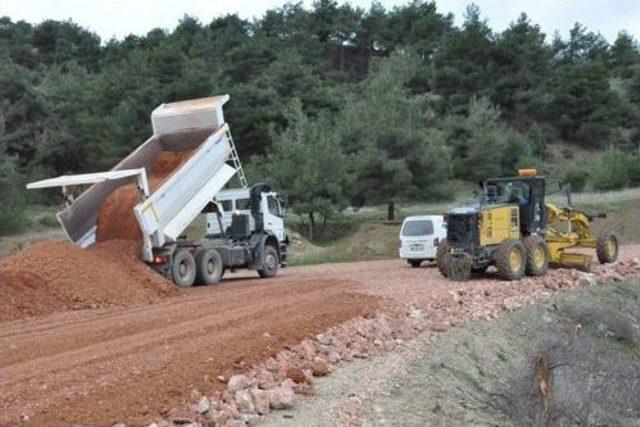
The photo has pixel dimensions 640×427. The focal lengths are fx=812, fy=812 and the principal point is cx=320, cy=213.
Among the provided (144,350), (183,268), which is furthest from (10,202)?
(144,350)

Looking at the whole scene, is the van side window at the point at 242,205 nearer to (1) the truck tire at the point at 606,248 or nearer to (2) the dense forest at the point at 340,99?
(1) the truck tire at the point at 606,248

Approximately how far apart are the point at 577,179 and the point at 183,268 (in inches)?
1733

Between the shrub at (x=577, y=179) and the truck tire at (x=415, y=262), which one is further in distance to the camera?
the shrub at (x=577, y=179)

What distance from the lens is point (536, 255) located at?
20203mm

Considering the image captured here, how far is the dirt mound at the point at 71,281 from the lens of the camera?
1511 centimetres

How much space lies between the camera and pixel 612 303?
19031mm

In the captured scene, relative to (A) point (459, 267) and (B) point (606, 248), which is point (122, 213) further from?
(B) point (606, 248)

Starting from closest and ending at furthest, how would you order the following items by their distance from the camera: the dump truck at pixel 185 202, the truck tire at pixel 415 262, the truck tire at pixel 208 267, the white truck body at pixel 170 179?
the white truck body at pixel 170 179 → the dump truck at pixel 185 202 → the truck tire at pixel 208 267 → the truck tire at pixel 415 262

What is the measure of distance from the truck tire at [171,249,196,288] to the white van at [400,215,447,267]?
8.36 meters

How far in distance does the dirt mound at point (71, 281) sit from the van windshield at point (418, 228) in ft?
33.3

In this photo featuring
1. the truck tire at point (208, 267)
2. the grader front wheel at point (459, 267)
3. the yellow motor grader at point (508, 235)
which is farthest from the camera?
the truck tire at point (208, 267)

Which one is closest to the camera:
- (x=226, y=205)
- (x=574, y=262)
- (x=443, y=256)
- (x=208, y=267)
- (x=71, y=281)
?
(x=71, y=281)

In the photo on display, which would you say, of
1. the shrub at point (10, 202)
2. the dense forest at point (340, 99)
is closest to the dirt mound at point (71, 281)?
the dense forest at point (340, 99)

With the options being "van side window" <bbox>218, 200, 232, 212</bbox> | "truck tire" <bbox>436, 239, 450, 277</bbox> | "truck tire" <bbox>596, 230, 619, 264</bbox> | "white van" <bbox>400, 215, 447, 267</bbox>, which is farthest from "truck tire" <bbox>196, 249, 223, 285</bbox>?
"truck tire" <bbox>596, 230, 619, 264</bbox>
